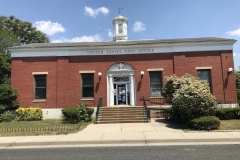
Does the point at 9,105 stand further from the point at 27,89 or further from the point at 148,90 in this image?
the point at 148,90

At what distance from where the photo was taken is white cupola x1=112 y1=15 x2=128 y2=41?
96.1 ft

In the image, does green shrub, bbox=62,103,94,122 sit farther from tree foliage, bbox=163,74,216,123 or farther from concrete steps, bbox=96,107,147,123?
tree foliage, bbox=163,74,216,123

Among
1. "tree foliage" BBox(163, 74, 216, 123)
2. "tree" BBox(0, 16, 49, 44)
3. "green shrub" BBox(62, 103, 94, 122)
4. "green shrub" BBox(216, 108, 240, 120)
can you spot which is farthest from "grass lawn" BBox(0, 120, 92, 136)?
"tree" BBox(0, 16, 49, 44)

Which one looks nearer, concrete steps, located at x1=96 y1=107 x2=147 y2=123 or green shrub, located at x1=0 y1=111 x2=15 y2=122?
concrete steps, located at x1=96 y1=107 x2=147 y2=123

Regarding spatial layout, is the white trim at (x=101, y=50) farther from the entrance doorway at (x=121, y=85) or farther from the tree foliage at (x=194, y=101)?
the tree foliage at (x=194, y=101)

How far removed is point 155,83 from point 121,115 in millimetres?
5175

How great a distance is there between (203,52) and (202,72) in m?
1.81

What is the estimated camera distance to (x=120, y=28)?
2973 cm

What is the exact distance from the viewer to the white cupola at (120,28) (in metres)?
29.3

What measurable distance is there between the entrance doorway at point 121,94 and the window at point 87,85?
7.24ft

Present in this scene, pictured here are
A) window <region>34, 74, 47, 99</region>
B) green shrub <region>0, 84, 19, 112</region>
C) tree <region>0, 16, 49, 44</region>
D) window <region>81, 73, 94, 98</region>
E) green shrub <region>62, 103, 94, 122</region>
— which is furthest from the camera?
tree <region>0, 16, 49, 44</region>

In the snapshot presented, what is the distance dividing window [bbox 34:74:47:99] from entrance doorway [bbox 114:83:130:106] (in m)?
6.51

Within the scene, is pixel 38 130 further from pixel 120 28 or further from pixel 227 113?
pixel 120 28

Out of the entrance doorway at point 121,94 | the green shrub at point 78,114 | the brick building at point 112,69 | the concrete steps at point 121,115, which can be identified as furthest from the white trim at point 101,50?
the green shrub at point 78,114
